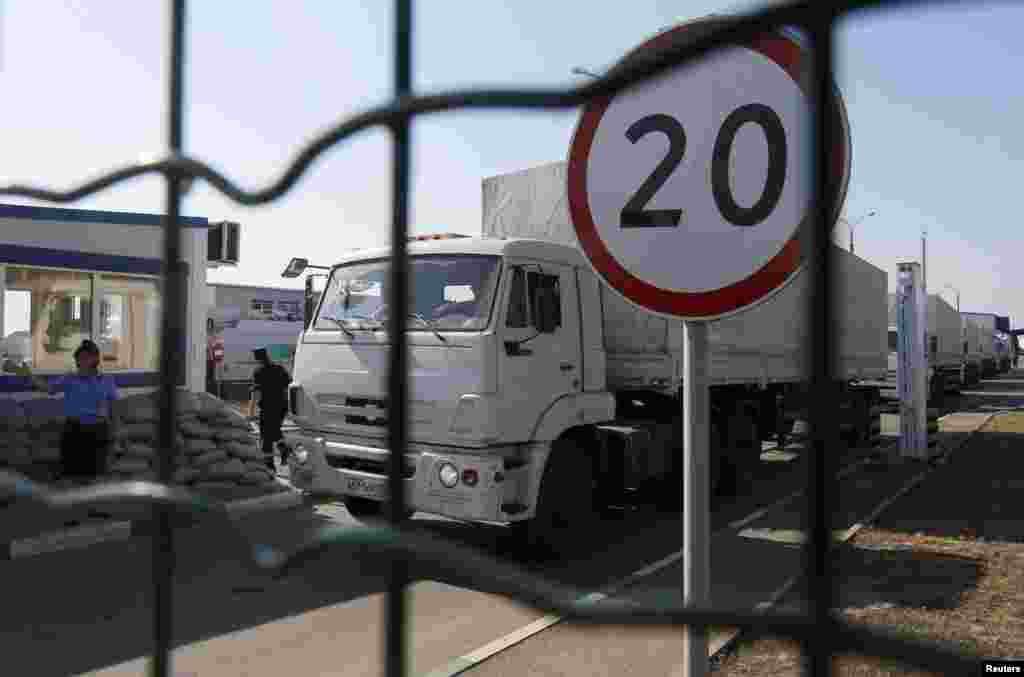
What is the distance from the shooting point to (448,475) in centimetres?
587

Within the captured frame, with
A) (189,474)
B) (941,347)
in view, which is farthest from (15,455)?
(941,347)

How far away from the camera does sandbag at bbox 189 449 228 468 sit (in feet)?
26.0

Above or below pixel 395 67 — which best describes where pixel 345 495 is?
below

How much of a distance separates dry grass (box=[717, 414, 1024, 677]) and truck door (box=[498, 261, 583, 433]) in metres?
2.31

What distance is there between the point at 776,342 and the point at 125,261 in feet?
25.4

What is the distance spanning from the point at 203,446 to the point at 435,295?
328 centimetres

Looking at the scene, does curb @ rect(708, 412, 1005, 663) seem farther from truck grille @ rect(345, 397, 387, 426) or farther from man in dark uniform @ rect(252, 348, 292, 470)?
man in dark uniform @ rect(252, 348, 292, 470)

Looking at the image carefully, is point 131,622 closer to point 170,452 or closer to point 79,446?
point 79,446

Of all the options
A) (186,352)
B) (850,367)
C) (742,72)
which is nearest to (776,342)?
(850,367)

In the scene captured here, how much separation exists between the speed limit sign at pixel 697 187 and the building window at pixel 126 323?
8804 mm

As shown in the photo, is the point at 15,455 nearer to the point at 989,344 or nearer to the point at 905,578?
the point at 905,578

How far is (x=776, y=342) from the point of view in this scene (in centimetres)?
1027

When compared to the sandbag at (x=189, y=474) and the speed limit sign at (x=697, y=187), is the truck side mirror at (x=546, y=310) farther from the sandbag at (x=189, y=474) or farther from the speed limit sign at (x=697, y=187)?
the speed limit sign at (x=697, y=187)

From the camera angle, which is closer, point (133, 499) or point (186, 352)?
point (133, 499)
